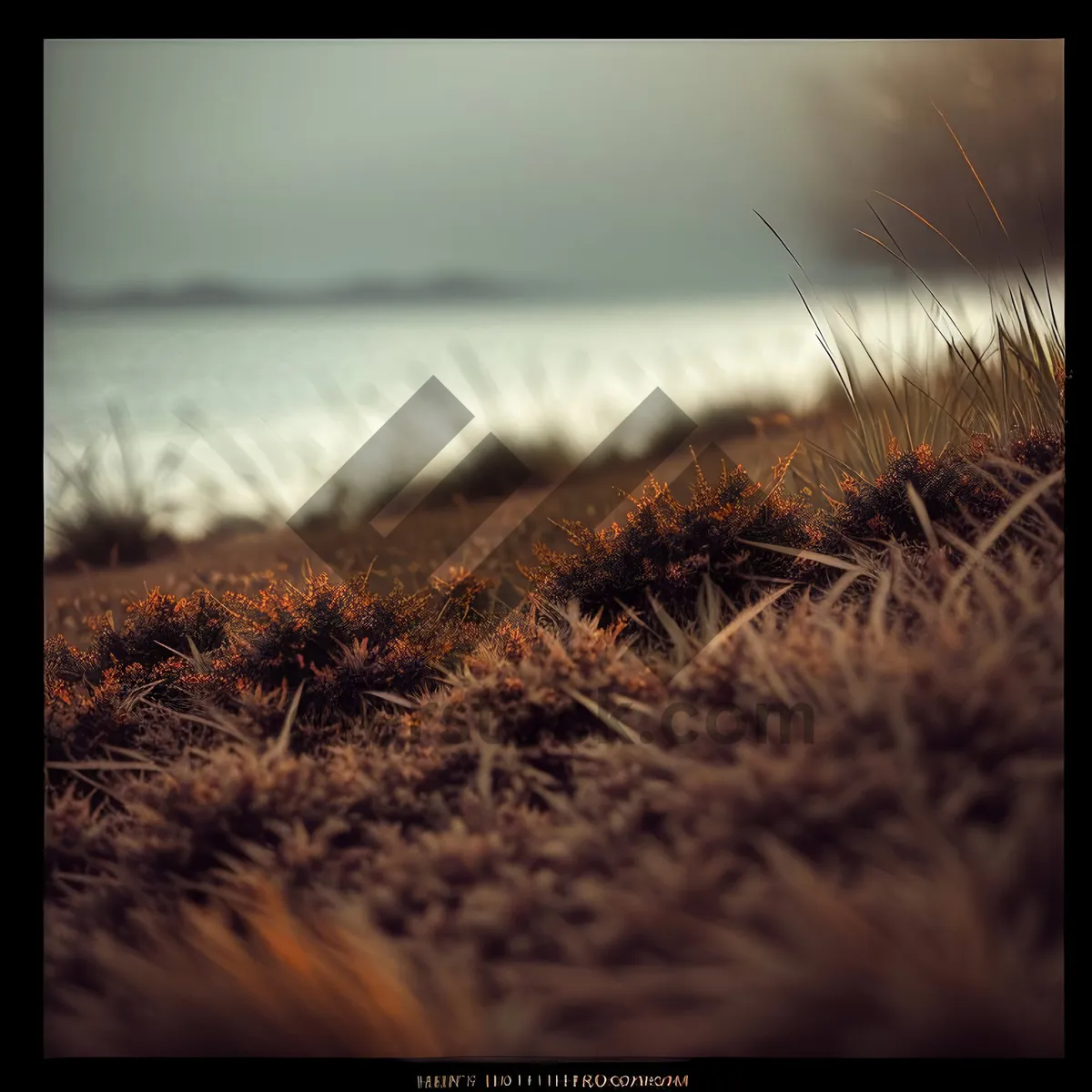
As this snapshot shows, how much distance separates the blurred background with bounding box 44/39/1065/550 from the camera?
69.2 inches

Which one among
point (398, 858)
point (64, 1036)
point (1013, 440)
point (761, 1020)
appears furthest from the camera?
point (1013, 440)

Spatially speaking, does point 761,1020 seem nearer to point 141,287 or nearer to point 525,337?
point 525,337

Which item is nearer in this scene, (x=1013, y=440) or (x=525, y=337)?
(x=1013, y=440)

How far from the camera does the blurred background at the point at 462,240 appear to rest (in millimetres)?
1757

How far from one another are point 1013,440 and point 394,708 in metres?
1.36

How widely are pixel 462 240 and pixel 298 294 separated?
37 centimetres

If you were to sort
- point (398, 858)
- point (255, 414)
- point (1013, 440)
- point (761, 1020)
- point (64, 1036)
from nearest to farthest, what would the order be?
point (761, 1020)
point (398, 858)
point (64, 1036)
point (1013, 440)
point (255, 414)

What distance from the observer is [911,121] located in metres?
1.76

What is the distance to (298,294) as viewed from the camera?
178 cm

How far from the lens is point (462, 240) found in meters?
1.79

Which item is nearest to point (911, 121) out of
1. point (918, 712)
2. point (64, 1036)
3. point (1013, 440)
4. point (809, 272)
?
point (809, 272)

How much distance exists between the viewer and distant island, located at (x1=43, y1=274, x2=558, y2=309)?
5.82 feet

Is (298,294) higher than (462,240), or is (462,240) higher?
(462,240)

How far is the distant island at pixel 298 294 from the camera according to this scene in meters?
1.77
